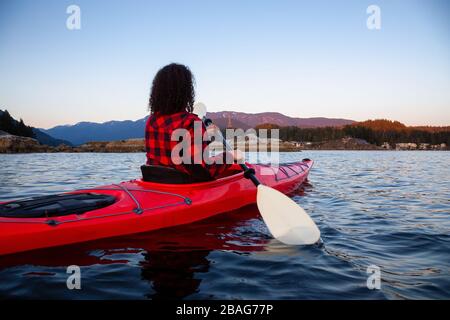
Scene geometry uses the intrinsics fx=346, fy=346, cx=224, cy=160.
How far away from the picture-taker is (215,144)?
5.49m

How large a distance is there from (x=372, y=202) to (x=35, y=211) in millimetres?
6153

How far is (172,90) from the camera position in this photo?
4.95 meters

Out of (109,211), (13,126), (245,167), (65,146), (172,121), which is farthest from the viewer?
(13,126)

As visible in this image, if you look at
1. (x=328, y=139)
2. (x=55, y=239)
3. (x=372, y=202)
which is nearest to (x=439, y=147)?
(x=328, y=139)

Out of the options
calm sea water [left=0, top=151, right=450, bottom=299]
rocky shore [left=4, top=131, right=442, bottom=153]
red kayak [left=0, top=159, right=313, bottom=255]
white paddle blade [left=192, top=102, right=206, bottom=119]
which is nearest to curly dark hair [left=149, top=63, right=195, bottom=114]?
white paddle blade [left=192, top=102, right=206, bottom=119]

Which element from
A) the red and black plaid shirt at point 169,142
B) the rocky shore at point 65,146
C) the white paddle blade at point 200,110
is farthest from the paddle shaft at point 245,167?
the rocky shore at point 65,146

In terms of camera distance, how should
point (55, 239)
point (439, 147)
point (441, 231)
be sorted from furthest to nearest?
point (439, 147) → point (441, 231) → point (55, 239)

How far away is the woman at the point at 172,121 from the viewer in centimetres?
481

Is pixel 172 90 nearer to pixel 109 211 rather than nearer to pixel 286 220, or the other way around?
pixel 109 211

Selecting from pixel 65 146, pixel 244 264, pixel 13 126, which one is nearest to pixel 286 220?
pixel 244 264

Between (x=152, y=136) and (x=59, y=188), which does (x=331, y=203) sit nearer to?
(x=152, y=136)

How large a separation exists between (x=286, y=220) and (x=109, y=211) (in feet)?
7.32

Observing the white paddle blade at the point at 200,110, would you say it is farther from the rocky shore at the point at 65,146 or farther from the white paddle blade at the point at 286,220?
the rocky shore at the point at 65,146

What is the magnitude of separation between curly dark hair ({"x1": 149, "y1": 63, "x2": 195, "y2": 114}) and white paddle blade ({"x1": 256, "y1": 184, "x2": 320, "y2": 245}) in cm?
176
